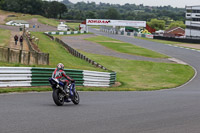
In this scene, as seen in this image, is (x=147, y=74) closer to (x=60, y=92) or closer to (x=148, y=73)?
(x=148, y=73)

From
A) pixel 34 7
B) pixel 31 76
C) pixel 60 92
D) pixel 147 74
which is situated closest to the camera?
pixel 60 92

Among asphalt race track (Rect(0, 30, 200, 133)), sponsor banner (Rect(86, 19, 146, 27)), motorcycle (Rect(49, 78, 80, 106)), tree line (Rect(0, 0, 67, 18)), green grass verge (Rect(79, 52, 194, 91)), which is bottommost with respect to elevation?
green grass verge (Rect(79, 52, 194, 91))

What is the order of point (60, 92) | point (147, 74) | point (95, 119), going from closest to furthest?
point (95, 119), point (60, 92), point (147, 74)

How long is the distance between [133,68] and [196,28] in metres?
89.8

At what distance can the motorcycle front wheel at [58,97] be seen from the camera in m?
12.6

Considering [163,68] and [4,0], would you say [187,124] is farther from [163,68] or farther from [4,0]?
[4,0]

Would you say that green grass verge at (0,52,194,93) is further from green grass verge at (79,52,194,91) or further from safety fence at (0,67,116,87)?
safety fence at (0,67,116,87)

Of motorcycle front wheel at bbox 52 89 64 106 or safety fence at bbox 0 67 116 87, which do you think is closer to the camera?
motorcycle front wheel at bbox 52 89 64 106

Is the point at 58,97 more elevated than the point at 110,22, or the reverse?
the point at 110,22

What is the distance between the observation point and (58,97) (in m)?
12.8

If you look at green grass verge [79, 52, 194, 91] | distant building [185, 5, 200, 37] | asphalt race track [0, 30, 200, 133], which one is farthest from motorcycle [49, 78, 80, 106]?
distant building [185, 5, 200, 37]

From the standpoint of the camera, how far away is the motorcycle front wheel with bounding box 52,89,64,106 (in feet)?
41.4

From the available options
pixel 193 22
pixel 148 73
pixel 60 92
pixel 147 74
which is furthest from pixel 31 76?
pixel 193 22

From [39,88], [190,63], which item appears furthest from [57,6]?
[39,88]
